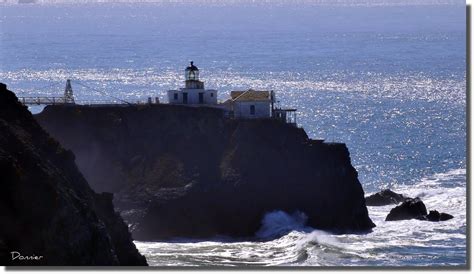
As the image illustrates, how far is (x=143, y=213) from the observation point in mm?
77938

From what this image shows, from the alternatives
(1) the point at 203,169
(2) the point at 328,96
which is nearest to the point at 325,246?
(1) the point at 203,169

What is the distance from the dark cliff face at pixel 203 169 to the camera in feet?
258

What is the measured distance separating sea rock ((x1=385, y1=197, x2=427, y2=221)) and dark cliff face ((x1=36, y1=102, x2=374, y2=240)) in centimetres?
219

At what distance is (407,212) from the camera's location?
8344 centimetres

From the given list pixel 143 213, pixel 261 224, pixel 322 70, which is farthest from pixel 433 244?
pixel 322 70

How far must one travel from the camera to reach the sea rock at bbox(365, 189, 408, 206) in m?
88.9

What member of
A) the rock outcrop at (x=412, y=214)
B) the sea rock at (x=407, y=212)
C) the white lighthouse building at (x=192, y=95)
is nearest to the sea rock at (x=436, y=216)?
the rock outcrop at (x=412, y=214)

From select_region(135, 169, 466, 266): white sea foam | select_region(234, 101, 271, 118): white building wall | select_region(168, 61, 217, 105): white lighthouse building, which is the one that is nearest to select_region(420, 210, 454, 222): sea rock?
select_region(135, 169, 466, 266): white sea foam

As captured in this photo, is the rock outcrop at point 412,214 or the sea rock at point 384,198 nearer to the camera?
the rock outcrop at point 412,214

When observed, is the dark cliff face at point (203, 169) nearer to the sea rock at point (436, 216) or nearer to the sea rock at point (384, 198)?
the sea rock at point (436, 216)

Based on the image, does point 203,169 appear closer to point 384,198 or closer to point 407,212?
point 407,212

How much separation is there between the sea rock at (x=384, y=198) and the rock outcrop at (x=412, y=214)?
4680 millimetres

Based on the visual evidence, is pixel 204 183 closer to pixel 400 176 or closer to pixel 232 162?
pixel 232 162

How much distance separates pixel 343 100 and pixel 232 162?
165ft
